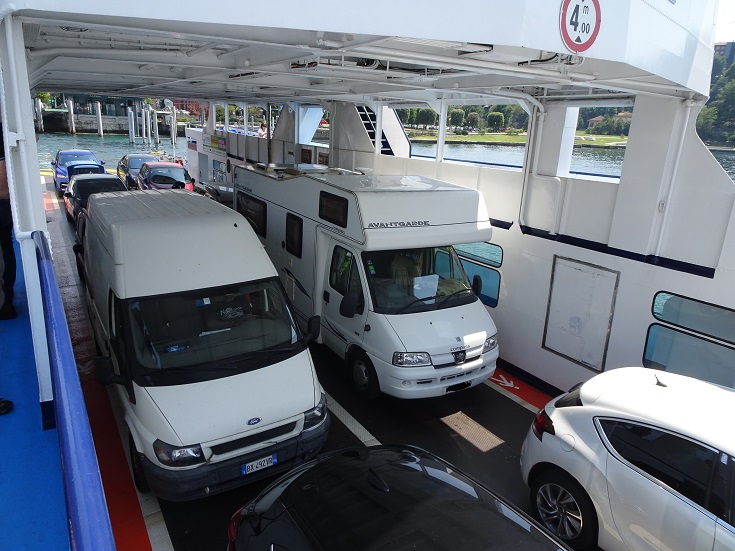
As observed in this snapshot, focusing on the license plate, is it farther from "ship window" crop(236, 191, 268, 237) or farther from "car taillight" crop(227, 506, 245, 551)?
"ship window" crop(236, 191, 268, 237)

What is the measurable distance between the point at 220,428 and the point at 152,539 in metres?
1.17

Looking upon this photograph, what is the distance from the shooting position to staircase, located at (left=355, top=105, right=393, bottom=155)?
41.1ft

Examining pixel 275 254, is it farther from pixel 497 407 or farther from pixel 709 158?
pixel 709 158

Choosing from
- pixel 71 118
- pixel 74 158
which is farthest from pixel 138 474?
pixel 71 118

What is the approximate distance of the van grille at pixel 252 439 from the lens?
4.76m

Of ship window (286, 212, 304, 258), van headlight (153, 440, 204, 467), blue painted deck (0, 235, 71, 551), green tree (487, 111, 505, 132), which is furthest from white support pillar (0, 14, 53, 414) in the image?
green tree (487, 111, 505, 132)

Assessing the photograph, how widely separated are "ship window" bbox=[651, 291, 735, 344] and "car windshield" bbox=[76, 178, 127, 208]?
1449 cm

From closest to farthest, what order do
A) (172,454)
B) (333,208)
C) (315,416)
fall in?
(172,454), (315,416), (333,208)

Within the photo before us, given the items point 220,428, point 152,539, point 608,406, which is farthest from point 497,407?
point 152,539

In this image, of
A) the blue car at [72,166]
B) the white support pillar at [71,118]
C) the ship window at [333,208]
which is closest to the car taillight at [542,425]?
the ship window at [333,208]

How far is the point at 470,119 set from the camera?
11.0 m

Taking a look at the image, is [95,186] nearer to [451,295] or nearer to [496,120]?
[496,120]

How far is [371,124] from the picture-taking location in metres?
13.2

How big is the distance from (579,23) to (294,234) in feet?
19.4
